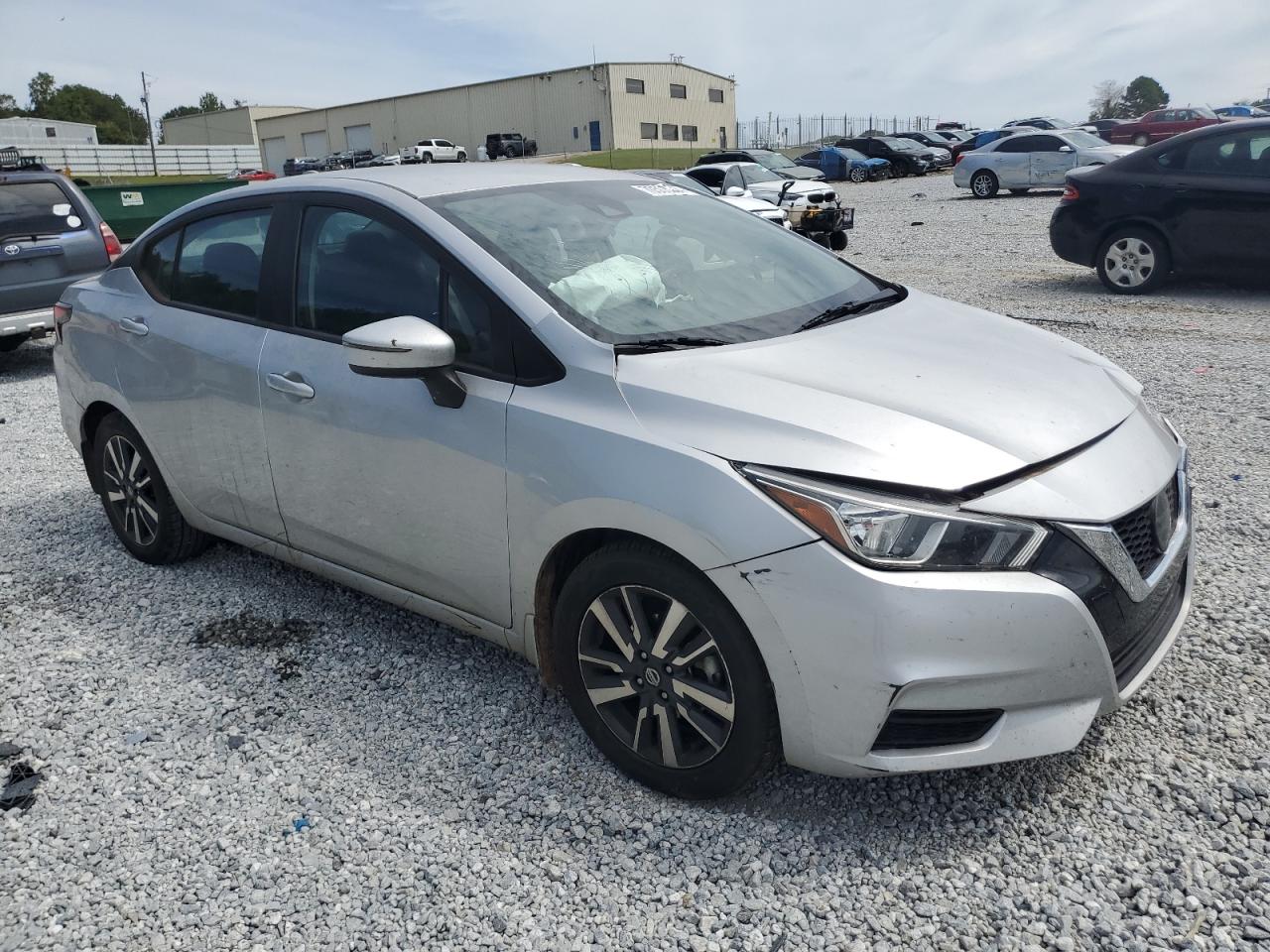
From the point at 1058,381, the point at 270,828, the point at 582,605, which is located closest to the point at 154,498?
the point at 270,828

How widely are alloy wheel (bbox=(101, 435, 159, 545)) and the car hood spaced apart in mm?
2771

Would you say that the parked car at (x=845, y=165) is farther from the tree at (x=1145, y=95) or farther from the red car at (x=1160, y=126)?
the tree at (x=1145, y=95)

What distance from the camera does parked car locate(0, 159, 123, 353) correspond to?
8.88 metres

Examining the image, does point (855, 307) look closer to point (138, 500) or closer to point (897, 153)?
point (138, 500)

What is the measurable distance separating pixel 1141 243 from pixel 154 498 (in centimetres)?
933

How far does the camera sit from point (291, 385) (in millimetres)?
3527

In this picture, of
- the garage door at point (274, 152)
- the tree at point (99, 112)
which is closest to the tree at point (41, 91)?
the tree at point (99, 112)

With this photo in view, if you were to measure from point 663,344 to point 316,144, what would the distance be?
84.9m

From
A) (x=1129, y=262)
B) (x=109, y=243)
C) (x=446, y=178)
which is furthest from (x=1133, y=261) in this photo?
(x=109, y=243)

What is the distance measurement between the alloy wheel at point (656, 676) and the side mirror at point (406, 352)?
2.69 ft

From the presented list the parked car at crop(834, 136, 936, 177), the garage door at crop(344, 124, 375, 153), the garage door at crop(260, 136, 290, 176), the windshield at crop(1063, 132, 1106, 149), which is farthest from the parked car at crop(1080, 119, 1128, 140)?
the garage door at crop(260, 136, 290, 176)

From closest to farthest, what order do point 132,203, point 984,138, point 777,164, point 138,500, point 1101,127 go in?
point 138,500 < point 132,203 < point 777,164 < point 984,138 < point 1101,127

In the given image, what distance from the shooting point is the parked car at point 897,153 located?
3491 cm

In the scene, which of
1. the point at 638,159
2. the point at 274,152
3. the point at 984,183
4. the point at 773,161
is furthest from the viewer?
the point at 274,152
